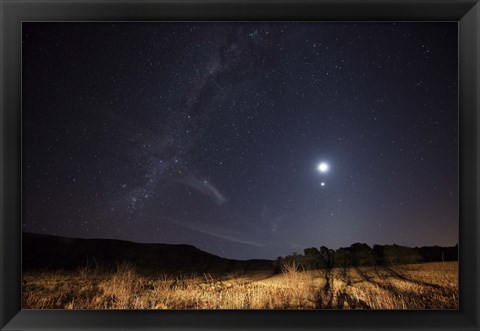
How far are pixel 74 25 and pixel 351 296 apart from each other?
1.99 meters

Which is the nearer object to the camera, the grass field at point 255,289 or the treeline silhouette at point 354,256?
the grass field at point 255,289

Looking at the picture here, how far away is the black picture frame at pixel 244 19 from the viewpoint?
168 centimetres

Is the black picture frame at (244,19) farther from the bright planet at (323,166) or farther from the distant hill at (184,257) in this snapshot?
the bright planet at (323,166)

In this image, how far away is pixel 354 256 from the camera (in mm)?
2199

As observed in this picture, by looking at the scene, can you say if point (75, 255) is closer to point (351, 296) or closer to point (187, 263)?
point (187, 263)

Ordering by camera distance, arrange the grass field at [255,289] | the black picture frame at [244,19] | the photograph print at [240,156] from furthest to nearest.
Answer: the photograph print at [240,156], the grass field at [255,289], the black picture frame at [244,19]

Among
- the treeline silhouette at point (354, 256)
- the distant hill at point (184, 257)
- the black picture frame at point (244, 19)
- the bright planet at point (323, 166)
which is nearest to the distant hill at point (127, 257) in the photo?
the distant hill at point (184, 257)

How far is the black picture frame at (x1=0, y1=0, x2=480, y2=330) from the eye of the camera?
1.68 m

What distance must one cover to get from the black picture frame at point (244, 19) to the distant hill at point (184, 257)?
0.43 metres

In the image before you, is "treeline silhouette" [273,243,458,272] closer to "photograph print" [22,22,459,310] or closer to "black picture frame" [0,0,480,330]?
"photograph print" [22,22,459,310]

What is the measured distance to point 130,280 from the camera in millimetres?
2145

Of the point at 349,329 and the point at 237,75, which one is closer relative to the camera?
the point at 349,329

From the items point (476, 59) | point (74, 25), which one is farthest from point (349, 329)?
point (74, 25)

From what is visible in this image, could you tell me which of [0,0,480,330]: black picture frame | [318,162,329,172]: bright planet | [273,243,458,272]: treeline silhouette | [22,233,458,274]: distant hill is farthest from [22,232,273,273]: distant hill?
[318,162,329,172]: bright planet
